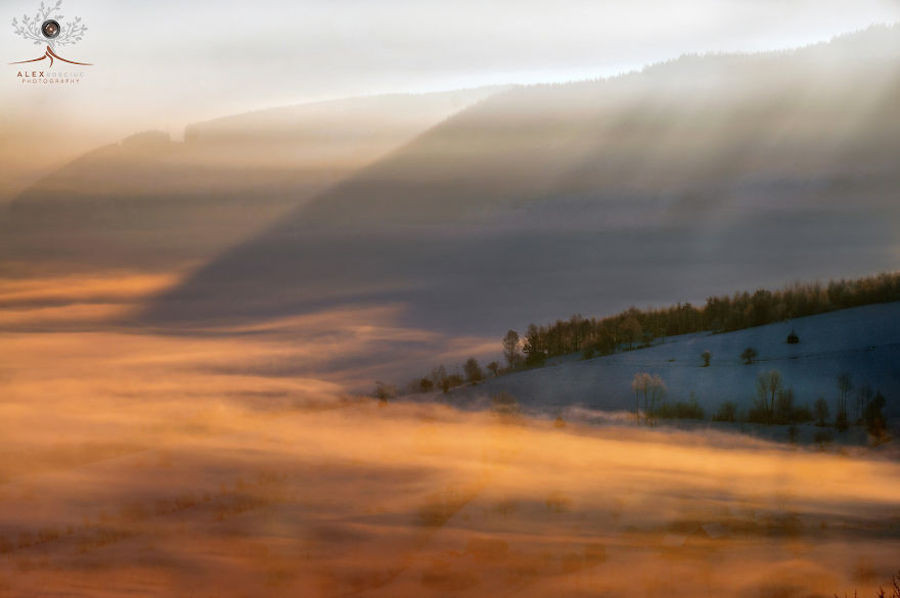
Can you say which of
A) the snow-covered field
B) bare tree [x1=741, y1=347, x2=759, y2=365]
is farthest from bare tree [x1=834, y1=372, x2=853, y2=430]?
bare tree [x1=741, y1=347, x2=759, y2=365]

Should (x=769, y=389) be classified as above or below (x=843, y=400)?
above

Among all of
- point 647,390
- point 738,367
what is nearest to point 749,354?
point 738,367

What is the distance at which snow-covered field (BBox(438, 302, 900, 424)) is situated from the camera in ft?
188

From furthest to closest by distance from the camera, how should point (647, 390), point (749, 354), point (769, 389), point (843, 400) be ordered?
point (647, 390) → point (749, 354) → point (769, 389) → point (843, 400)

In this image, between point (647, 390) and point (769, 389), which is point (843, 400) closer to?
point (769, 389)

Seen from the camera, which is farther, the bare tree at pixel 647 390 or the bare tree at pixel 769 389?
the bare tree at pixel 647 390

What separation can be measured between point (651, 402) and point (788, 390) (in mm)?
8740

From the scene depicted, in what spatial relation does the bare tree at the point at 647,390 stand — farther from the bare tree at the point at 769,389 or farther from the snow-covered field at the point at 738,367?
the bare tree at the point at 769,389

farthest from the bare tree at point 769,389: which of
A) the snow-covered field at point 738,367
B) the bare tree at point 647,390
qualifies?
the bare tree at point 647,390

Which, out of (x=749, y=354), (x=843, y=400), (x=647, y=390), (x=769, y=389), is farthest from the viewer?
(x=647, y=390)

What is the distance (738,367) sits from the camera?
5847 cm

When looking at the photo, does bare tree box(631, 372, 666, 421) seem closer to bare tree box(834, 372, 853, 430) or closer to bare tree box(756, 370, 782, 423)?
bare tree box(756, 370, 782, 423)

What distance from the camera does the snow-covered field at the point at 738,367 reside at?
2254 inches

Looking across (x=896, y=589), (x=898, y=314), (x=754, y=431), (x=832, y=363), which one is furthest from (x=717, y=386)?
(x=896, y=589)
